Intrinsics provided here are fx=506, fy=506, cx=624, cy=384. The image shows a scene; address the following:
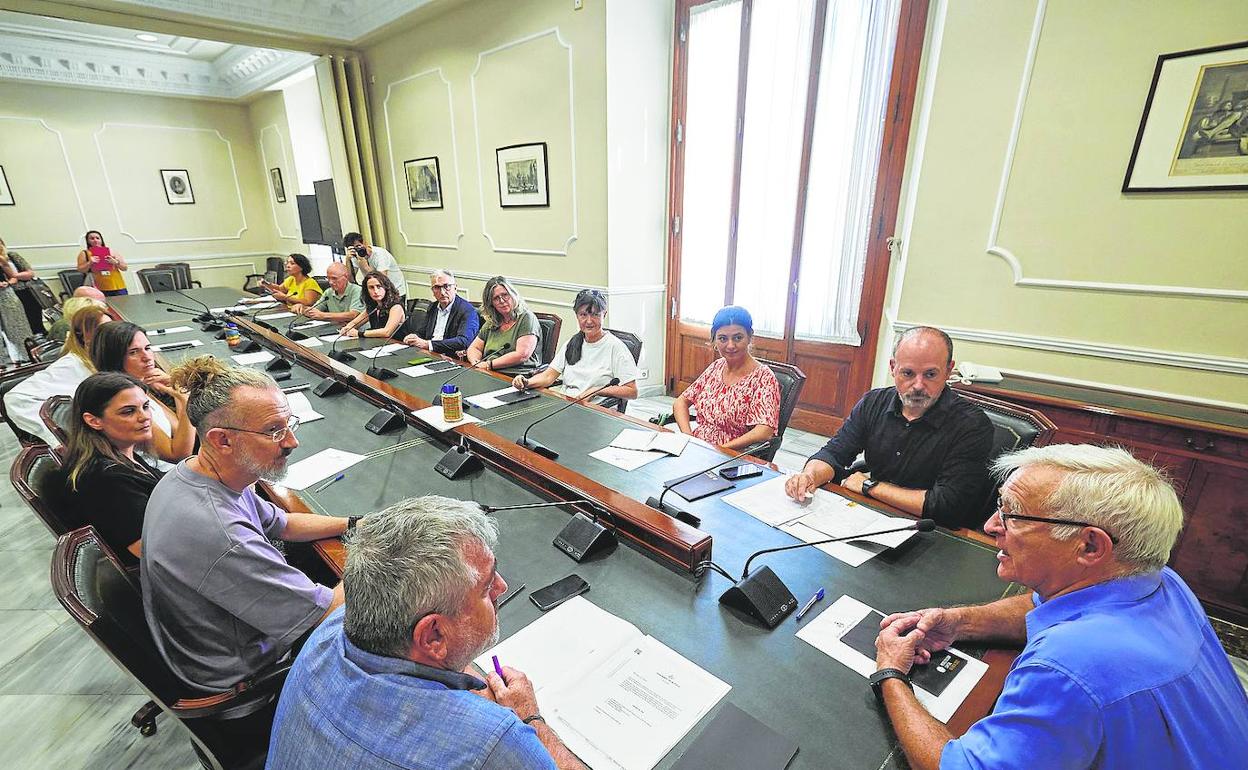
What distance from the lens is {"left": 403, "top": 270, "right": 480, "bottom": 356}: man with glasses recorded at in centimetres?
375

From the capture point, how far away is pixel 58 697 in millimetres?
1749

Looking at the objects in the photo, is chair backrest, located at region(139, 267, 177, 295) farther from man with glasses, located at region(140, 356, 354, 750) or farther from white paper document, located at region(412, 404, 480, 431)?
man with glasses, located at region(140, 356, 354, 750)

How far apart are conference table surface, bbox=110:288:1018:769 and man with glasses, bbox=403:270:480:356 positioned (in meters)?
1.51

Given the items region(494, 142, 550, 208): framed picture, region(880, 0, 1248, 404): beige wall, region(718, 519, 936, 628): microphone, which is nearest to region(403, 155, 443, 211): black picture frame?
region(494, 142, 550, 208): framed picture

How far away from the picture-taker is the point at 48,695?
1.76 meters

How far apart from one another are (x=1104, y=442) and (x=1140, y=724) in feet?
6.53

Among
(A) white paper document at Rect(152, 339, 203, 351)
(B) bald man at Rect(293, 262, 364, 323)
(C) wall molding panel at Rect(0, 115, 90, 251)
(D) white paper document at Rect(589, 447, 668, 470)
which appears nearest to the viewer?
(D) white paper document at Rect(589, 447, 668, 470)

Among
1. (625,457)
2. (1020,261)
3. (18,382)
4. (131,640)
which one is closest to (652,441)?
(625,457)

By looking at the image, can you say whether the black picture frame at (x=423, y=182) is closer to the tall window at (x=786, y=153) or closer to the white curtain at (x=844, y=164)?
the tall window at (x=786, y=153)

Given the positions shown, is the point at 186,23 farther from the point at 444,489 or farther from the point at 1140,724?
the point at 1140,724

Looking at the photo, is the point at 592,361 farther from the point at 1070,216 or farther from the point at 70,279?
the point at 70,279

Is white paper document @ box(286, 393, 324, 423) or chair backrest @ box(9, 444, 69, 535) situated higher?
Answer: chair backrest @ box(9, 444, 69, 535)

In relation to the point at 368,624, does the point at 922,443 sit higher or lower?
lower

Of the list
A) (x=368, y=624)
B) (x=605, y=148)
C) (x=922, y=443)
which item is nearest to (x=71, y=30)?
(x=605, y=148)
